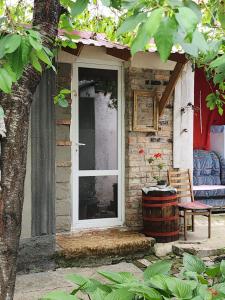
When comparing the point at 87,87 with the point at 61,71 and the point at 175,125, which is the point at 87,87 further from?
the point at 175,125

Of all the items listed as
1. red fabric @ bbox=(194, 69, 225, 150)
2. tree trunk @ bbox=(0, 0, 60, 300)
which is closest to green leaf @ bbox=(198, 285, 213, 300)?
tree trunk @ bbox=(0, 0, 60, 300)

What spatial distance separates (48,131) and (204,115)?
12.9 ft

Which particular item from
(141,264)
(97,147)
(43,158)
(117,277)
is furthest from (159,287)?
(97,147)

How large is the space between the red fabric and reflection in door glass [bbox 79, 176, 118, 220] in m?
2.55

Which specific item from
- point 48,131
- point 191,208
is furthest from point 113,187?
point 48,131

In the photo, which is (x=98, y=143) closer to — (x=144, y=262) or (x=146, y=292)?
(x=144, y=262)

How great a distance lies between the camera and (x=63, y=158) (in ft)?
16.8

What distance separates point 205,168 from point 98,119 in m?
3.50

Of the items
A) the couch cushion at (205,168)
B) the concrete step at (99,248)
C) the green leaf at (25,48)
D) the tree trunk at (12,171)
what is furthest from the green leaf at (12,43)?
the couch cushion at (205,168)

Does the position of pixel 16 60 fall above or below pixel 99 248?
above

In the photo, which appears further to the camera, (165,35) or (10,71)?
(10,71)

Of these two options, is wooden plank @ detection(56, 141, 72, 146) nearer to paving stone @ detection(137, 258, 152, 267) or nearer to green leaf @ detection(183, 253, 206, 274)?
paving stone @ detection(137, 258, 152, 267)

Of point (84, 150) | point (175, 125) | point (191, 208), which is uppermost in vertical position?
point (175, 125)

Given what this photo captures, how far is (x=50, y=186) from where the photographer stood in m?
4.54
